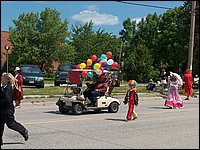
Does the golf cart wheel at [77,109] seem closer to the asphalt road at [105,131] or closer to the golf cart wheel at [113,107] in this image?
the asphalt road at [105,131]

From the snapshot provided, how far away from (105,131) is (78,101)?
138 inches

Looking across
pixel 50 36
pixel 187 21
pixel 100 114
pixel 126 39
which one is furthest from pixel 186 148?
pixel 126 39

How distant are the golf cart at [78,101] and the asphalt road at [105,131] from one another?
28 centimetres

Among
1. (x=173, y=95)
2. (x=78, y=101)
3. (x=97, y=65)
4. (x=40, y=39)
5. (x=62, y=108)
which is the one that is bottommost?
(x=62, y=108)

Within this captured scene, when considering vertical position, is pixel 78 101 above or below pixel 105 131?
above

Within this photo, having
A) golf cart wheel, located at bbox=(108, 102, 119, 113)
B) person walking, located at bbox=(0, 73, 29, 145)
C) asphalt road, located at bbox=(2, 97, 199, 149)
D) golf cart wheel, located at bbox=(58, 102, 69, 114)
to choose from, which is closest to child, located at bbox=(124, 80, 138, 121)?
asphalt road, located at bbox=(2, 97, 199, 149)

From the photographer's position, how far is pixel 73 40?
2112 inches

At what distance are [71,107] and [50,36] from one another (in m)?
36.5

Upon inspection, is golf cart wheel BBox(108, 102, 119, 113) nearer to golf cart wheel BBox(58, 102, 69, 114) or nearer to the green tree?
golf cart wheel BBox(58, 102, 69, 114)

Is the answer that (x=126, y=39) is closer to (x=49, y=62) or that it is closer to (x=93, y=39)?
(x=93, y=39)

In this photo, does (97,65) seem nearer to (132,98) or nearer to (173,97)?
(132,98)

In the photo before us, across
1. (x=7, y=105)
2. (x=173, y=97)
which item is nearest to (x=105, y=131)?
(x=7, y=105)

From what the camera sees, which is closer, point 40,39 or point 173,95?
point 173,95

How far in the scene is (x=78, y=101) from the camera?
1256 centimetres
